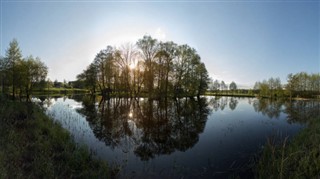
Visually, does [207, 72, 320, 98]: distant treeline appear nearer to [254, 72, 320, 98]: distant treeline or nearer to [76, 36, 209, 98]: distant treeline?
[254, 72, 320, 98]: distant treeline

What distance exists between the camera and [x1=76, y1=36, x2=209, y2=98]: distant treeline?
4378 cm

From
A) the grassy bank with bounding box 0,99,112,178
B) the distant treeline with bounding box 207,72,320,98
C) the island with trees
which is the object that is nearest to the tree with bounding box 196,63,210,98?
the island with trees

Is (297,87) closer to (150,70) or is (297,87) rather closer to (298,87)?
(298,87)

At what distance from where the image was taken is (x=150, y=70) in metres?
43.2

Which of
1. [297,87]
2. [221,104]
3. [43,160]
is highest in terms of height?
[297,87]

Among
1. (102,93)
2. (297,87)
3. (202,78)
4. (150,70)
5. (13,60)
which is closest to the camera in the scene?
(13,60)

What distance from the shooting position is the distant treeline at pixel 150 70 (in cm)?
4378

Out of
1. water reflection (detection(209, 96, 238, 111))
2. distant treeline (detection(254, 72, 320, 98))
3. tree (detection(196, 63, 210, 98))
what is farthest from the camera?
distant treeline (detection(254, 72, 320, 98))

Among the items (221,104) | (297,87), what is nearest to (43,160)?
(221,104)

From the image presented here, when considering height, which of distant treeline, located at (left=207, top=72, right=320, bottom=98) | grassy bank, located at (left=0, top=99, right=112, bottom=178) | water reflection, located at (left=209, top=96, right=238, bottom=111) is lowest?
water reflection, located at (left=209, top=96, right=238, bottom=111)

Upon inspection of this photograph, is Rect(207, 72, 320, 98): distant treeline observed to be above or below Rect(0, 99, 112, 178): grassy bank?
above

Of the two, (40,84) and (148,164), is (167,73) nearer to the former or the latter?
(40,84)

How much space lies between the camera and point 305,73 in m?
71.1

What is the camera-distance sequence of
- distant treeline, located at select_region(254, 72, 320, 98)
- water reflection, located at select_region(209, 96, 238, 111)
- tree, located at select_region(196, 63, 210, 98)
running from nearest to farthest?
water reflection, located at select_region(209, 96, 238, 111) → tree, located at select_region(196, 63, 210, 98) → distant treeline, located at select_region(254, 72, 320, 98)
